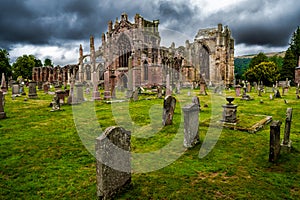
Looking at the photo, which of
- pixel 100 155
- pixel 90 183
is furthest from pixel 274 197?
pixel 90 183

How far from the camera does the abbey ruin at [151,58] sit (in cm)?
3822

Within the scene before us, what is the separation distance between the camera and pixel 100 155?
11.3 ft

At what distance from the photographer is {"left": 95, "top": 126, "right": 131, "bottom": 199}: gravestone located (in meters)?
3.50

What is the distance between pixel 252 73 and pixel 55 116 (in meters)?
44.0

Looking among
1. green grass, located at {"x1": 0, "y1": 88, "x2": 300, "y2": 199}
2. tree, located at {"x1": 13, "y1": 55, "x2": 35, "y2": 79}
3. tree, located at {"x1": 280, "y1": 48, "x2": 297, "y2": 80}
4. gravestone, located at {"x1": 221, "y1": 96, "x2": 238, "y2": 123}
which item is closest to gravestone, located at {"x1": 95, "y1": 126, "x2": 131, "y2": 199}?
green grass, located at {"x1": 0, "y1": 88, "x2": 300, "y2": 199}

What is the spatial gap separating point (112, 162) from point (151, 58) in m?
36.2

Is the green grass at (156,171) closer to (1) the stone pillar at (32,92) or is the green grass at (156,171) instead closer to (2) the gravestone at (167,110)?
(2) the gravestone at (167,110)

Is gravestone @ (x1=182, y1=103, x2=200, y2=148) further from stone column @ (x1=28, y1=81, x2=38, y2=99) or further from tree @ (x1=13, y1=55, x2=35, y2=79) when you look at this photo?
tree @ (x1=13, y1=55, x2=35, y2=79)

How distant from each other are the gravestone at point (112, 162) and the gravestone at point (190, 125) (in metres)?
2.55

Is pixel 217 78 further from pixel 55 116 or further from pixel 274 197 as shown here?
pixel 274 197

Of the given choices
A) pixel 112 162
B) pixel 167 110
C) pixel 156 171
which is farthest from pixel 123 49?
pixel 112 162

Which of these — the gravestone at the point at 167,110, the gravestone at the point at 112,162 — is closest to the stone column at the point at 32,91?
the gravestone at the point at 167,110

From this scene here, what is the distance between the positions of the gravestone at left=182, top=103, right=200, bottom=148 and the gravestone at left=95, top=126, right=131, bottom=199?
2.55 meters

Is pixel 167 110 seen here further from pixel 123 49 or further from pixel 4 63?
pixel 4 63
